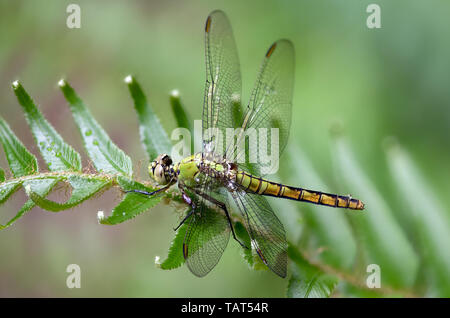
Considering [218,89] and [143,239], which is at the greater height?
[218,89]

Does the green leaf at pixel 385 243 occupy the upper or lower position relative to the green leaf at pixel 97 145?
lower

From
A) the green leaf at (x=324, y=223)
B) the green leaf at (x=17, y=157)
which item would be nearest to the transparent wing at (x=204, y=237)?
the green leaf at (x=324, y=223)

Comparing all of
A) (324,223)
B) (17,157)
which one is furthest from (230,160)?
(17,157)

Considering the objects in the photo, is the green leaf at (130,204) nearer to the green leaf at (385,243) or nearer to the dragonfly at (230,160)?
the dragonfly at (230,160)

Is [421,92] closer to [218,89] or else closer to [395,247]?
[395,247]

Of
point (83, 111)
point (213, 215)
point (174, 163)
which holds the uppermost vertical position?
point (83, 111)

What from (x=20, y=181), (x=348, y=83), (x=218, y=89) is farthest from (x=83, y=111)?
(x=348, y=83)

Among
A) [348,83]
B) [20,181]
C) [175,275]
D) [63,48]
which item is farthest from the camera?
[63,48]

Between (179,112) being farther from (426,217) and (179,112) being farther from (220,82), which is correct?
(426,217)
